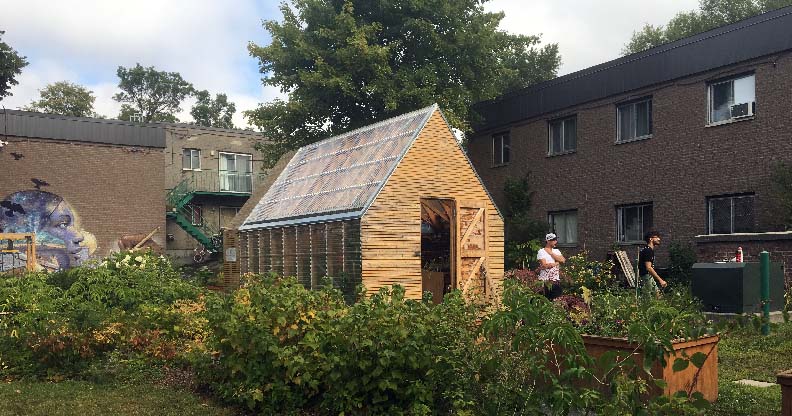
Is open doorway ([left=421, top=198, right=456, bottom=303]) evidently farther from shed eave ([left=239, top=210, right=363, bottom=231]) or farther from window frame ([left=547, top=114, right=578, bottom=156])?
window frame ([left=547, top=114, right=578, bottom=156])

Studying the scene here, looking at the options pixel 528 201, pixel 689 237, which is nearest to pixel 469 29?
pixel 528 201

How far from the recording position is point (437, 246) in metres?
18.2

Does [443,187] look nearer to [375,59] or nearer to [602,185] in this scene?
[602,185]

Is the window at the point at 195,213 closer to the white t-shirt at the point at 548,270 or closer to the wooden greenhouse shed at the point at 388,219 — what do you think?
the wooden greenhouse shed at the point at 388,219

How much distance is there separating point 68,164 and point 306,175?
17549 mm

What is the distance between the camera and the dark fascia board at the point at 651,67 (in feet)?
60.8

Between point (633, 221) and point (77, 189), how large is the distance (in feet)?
78.1

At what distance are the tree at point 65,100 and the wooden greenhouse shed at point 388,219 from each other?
47346 millimetres

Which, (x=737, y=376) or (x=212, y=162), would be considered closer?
(x=737, y=376)

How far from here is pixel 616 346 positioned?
6719 mm

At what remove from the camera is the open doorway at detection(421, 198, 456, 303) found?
16217 millimetres

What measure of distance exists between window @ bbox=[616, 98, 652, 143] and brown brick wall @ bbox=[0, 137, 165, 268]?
21.7 m

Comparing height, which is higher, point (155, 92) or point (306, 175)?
point (155, 92)

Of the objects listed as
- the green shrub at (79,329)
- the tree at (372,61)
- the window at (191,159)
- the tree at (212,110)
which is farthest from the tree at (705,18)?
the tree at (212,110)
